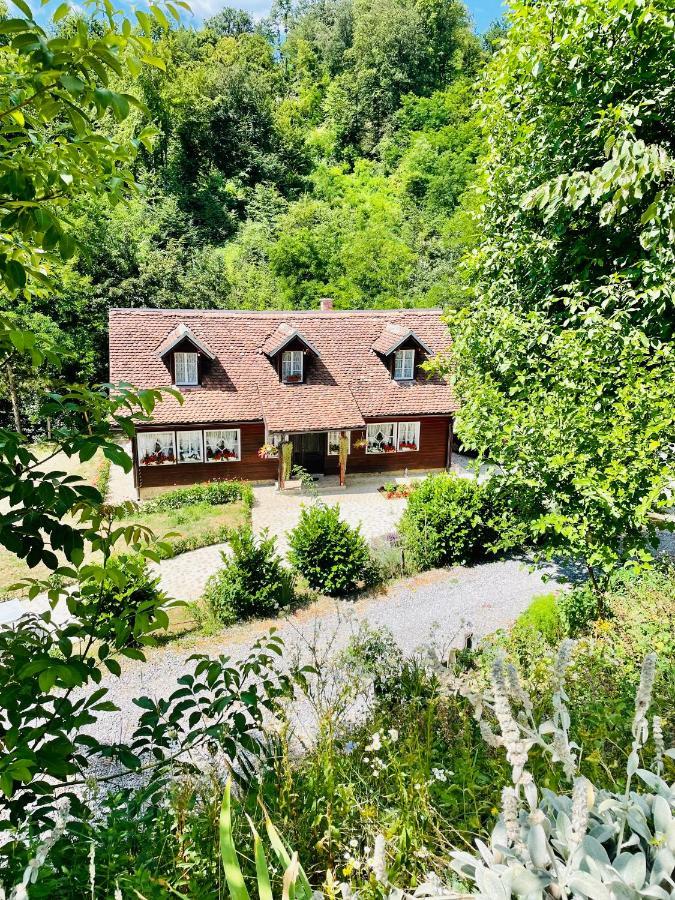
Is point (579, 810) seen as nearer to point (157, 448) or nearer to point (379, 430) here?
point (157, 448)

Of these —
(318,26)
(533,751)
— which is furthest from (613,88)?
(318,26)

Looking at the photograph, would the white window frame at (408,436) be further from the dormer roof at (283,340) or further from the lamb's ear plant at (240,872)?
the lamb's ear plant at (240,872)

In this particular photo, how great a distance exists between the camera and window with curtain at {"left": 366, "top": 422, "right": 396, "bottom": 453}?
68.8ft

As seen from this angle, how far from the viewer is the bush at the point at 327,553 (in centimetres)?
1272

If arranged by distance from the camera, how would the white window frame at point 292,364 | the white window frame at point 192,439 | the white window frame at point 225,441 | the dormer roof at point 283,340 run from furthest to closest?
the white window frame at point 292,364 → the dormer roof at point 283,340 → the white window frame at point 225,441 → the white window frame at point 192,439

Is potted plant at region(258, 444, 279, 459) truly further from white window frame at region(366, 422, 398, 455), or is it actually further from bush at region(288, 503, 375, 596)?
bush at region(288, 503, 375, 596)

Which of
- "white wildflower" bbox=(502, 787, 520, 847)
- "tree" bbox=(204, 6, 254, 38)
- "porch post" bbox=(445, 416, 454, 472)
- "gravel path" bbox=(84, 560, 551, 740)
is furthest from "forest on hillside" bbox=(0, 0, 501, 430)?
"white wildflower" bbox=(502, 787, 520, 847)

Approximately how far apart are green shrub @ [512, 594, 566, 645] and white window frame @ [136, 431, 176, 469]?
1276 centimetres

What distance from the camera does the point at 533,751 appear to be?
340 cm

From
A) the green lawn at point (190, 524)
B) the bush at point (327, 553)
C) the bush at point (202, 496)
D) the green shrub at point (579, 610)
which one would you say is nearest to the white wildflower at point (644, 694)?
the green shrub at point (579, 610)

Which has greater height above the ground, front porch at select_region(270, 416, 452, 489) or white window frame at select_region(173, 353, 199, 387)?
white window frame at select_region(173, 353, 199, 387)

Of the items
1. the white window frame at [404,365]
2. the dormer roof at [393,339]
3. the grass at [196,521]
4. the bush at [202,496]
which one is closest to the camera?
the grass at [196,521]

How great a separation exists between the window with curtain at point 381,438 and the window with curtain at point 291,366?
10.7ft

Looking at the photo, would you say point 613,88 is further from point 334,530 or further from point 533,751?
point 334,530
